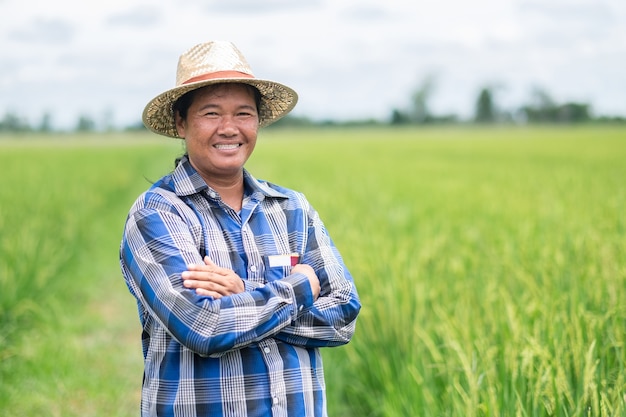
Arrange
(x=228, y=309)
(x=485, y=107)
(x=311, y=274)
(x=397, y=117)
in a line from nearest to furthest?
1. (x=228, y=309)
2. (x=311, y=274)
3. (x=397, y=117)
4. (x=485, y=107)

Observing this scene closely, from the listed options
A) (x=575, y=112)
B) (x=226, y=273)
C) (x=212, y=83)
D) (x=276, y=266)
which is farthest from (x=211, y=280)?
(x=575, y=112)

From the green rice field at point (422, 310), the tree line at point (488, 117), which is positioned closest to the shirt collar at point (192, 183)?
the green rice field at point (422, 310)

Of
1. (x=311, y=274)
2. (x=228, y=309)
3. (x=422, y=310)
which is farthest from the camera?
(x=422, y=310)

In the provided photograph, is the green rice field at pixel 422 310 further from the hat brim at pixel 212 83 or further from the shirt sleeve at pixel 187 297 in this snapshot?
the shirt sleeve at pixel 187 297

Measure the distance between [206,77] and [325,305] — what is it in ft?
2.23

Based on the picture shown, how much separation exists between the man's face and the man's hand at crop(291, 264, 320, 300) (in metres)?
0.31

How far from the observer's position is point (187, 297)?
1.81 metres

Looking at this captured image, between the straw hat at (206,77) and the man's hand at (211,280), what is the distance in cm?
48

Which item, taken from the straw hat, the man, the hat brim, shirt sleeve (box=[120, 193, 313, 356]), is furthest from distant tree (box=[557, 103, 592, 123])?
shirt sleeve (box=[120, 193, 313, 356])

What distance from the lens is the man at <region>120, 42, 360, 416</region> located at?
1827 millimetres

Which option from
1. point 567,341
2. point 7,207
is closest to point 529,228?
point 567,341

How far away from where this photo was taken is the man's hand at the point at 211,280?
1.82m

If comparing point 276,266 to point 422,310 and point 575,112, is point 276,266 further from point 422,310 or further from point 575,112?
point 575,112

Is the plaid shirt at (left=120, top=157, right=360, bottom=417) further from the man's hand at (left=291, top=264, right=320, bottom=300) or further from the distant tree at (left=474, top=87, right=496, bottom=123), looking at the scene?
the distant tree at (left=474, top=87, right=496, bottom=123)
